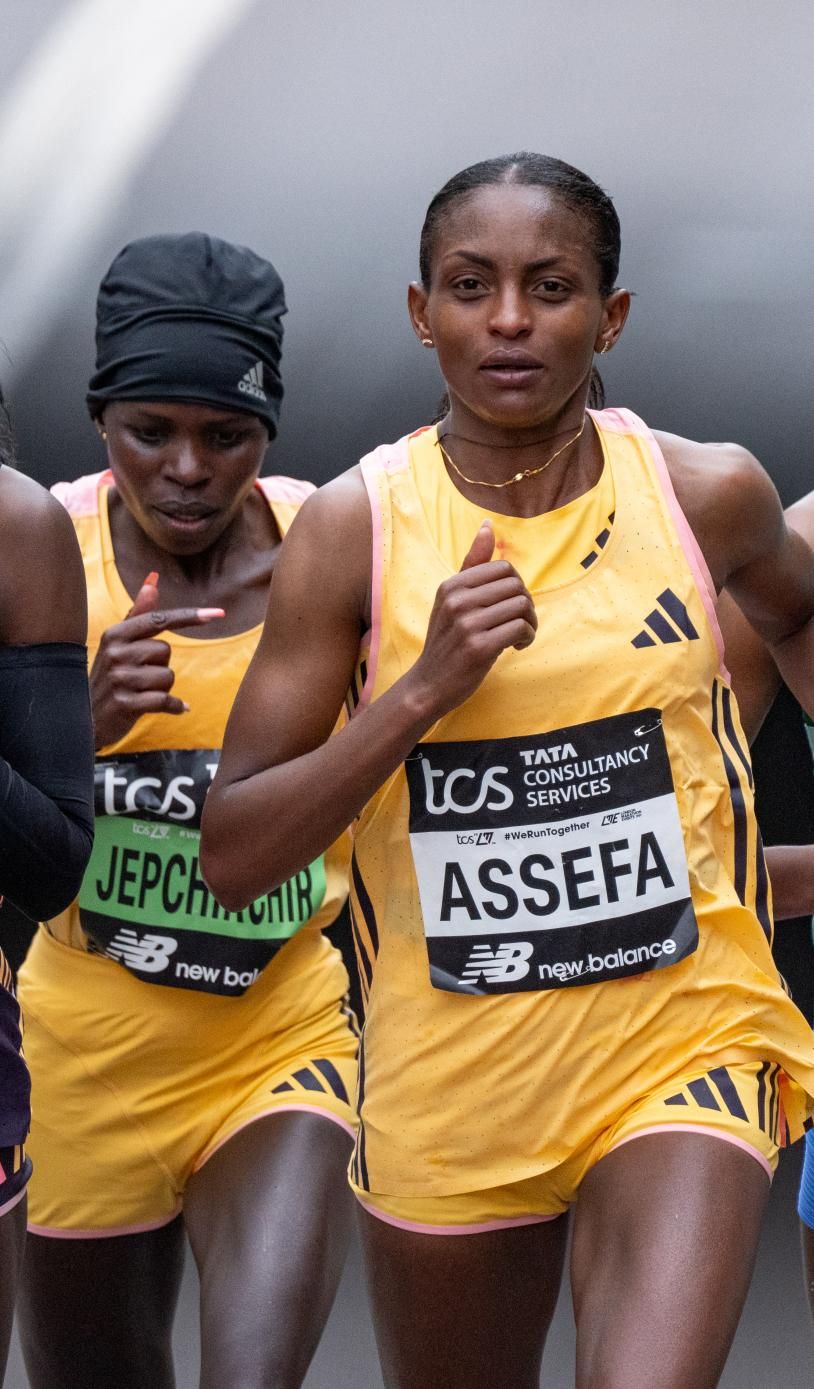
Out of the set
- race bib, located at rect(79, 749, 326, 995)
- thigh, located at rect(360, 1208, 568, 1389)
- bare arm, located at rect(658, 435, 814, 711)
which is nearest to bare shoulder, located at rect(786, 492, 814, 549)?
bare arm, located at rect(658, 435, 814, 711)

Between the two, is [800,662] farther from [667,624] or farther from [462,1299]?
[462,1299]

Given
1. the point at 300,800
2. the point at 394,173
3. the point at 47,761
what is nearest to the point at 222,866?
the point at 300,800

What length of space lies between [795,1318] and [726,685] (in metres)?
1.71

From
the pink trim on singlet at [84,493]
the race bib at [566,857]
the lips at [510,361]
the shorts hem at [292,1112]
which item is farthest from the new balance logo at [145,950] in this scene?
the lips at [510,361]

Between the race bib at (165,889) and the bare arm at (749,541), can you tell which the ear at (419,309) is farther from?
the race bib at (165,889)

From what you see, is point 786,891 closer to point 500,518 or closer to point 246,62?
point 500,518

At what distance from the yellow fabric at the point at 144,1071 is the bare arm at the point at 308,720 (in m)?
0.69

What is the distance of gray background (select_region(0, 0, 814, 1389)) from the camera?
3.67m

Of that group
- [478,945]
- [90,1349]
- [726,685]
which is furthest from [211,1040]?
[726,685]

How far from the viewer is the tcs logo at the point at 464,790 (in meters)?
2.57

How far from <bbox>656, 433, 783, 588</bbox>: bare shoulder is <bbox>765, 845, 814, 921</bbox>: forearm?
62cm

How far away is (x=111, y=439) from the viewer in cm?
336

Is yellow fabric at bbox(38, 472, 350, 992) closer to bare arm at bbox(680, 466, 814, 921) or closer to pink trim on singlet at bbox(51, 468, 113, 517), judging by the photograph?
pink trim on singlet at bbox(51, 468, 113, 517)

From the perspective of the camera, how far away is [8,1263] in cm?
251
